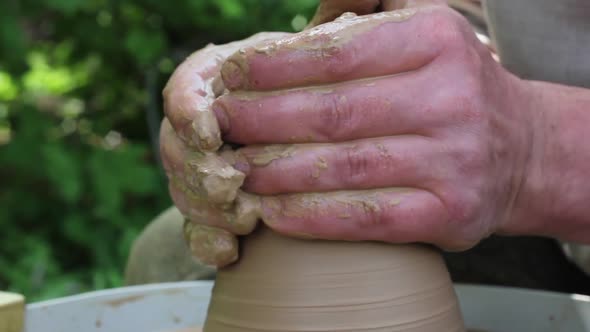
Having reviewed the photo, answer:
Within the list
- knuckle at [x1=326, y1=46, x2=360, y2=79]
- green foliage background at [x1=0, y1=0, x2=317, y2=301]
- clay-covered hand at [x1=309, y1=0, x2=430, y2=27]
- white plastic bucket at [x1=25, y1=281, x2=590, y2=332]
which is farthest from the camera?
green foliage background at [x1=0, y1=0, x2=317, y2=301]

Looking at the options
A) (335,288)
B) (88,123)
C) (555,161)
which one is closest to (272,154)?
(335,288)

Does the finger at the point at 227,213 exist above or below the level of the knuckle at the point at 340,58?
below

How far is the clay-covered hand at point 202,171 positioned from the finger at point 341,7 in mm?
174

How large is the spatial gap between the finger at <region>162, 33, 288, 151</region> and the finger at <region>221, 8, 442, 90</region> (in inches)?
3.5

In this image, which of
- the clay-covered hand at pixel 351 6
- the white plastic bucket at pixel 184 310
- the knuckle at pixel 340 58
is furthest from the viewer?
the white plastic bucket at pixel 184 310

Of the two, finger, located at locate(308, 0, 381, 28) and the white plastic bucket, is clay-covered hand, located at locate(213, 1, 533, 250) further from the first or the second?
the white plastic bucket

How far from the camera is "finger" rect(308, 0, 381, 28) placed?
45.3 inches

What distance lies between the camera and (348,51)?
99 cm

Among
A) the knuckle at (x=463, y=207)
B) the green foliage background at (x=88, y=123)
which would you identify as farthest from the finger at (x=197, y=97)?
the green foliage background at (x=88, y=123)

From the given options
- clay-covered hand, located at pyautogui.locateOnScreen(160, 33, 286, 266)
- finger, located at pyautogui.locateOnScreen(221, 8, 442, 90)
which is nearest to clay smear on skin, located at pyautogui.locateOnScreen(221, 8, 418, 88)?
finger, located at pyautogui.locateOnScreen(221, 8, 442, 90)

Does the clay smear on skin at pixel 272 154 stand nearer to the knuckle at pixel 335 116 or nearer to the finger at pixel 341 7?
the knuckle at pixel 335 116

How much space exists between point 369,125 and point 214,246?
10.1 inches

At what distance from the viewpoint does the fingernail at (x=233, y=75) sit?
3.40ft

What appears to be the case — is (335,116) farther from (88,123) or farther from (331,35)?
(88,123)
